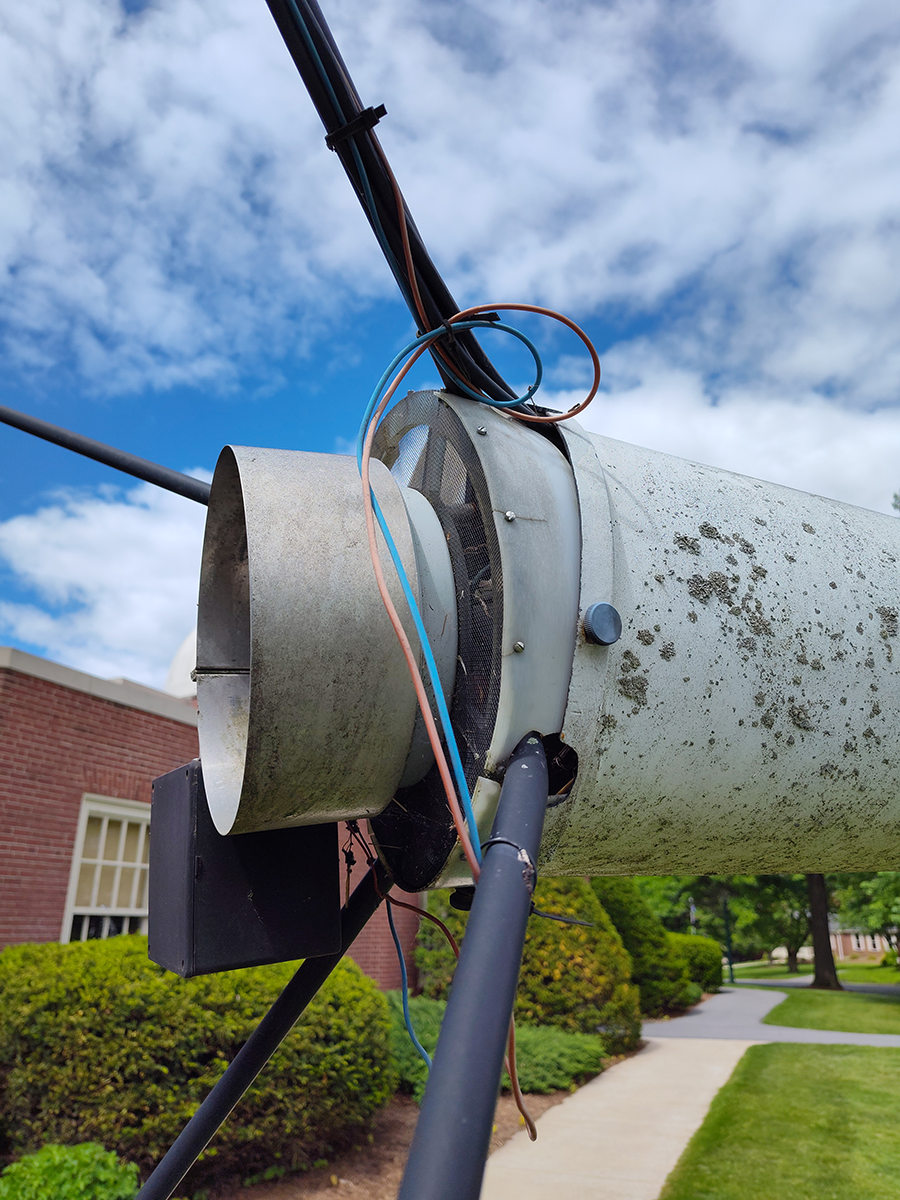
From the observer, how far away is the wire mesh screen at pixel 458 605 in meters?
1.24

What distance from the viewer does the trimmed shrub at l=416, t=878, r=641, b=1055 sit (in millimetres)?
10867

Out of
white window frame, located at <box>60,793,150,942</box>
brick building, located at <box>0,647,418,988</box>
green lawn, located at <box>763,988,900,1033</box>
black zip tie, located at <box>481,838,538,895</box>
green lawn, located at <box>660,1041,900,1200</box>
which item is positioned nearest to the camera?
black zip tie, located at <box>481,838,538,895</box>

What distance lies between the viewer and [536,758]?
1126mm

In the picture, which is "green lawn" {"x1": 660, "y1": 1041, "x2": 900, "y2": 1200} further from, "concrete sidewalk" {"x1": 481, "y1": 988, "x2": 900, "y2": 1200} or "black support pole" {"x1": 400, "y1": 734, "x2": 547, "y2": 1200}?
"black support pole" {"x1": 400, "y1": 734, "x2": 547, "y2": 1200}

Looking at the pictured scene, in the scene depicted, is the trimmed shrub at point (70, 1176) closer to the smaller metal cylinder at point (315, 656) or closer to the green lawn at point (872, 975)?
the smaller metal cylinder at point (315, 656)

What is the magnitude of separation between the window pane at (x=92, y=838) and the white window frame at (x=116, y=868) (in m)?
0.05

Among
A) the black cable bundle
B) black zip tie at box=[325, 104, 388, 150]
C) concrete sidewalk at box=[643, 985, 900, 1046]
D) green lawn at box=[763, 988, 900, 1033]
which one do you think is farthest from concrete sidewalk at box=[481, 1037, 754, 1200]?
black zip tie at box=[325, 104, 388, 150]

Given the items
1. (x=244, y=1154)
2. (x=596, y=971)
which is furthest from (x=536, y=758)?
(x=596, y=971)

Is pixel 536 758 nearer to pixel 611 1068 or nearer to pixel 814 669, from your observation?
pixel 814 669

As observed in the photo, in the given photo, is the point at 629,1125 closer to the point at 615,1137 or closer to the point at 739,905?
the point at 615,1137

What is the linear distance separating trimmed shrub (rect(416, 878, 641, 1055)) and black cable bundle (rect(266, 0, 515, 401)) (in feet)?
32.6

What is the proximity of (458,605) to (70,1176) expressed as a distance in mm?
5310

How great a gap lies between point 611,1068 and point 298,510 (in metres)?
11.4

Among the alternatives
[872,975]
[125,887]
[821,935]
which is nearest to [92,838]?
[125,887]
